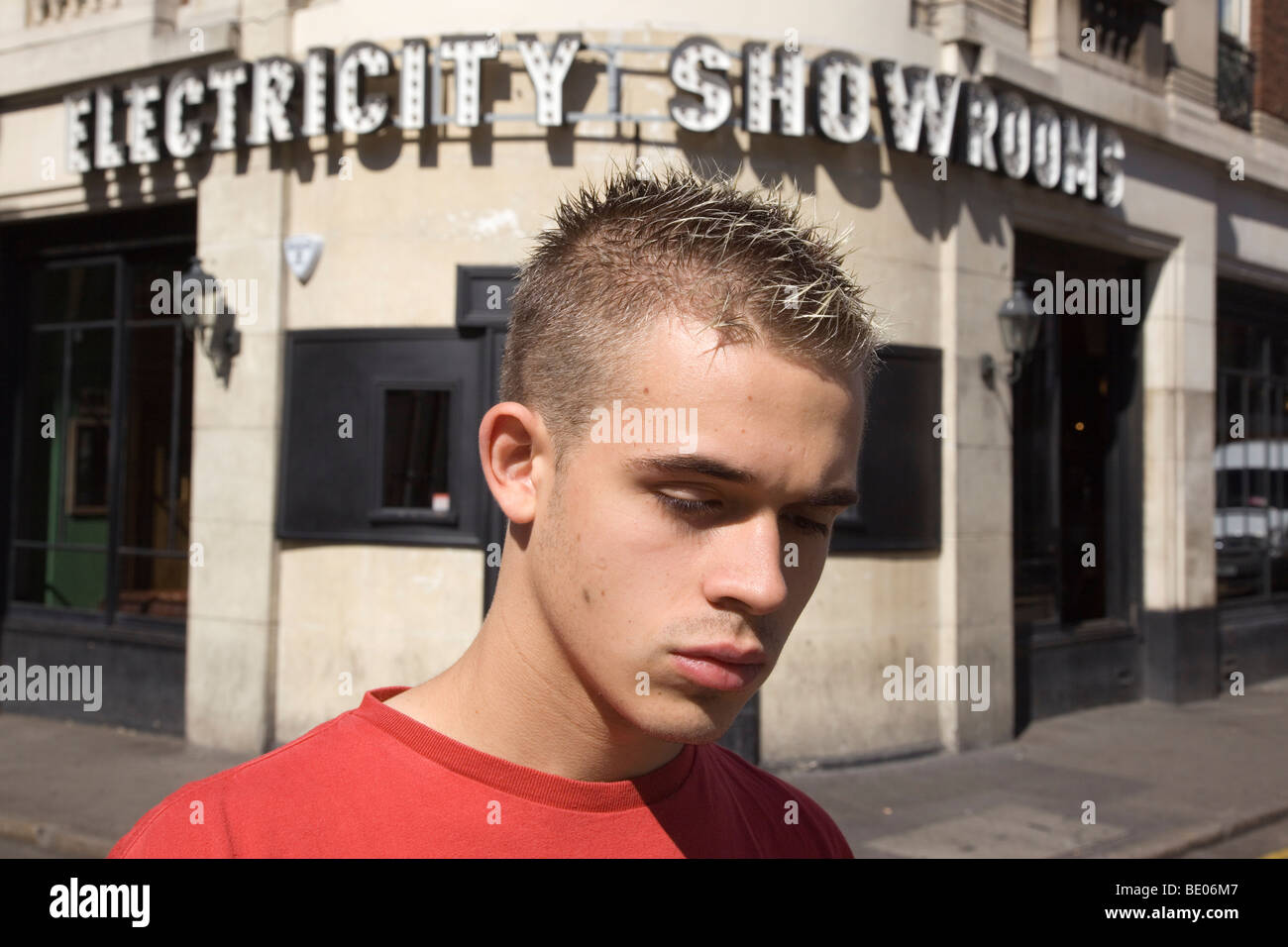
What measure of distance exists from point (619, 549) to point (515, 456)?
26 centimetres

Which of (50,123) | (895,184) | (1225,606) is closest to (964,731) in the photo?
(895,184)

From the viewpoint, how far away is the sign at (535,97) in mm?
7770

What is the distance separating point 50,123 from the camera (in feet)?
32.1

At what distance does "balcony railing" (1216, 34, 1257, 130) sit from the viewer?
12.4 meters

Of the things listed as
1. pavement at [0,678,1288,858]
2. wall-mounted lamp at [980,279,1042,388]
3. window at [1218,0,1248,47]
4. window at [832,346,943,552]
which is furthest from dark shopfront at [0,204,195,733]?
window at [1218,0,1248,47]

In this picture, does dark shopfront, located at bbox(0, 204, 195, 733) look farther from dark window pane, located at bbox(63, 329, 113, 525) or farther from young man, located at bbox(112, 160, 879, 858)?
young man, located at bbox(112, 160, 879, 858)

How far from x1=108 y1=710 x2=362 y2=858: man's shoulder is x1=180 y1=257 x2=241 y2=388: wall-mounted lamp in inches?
307

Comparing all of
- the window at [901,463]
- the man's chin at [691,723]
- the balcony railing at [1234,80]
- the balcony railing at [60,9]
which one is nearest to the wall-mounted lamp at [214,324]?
the balcony railing at [60,9]

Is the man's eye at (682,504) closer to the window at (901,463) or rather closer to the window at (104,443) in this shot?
the window at (901,463)

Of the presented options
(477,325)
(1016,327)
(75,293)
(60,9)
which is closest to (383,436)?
(477,325)

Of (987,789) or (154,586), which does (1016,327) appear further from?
(154,586)

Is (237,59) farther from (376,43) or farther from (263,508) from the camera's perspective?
(263,508)

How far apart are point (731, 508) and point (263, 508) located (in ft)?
25.7

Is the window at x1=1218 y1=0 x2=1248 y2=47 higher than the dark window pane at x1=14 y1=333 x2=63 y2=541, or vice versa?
the window at x1=1218 y1=0 x2=1248 y2=47
